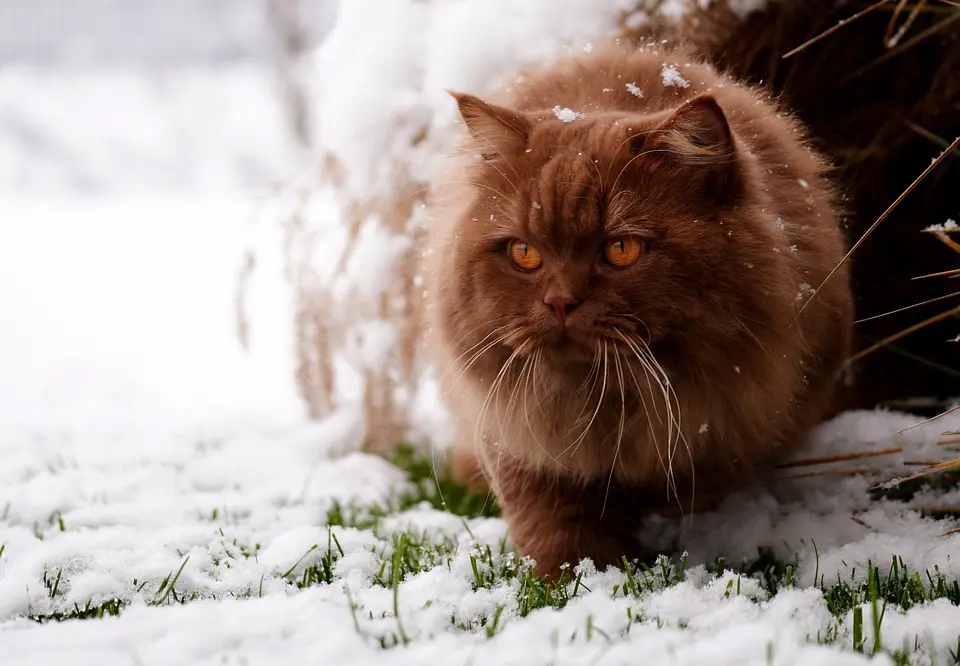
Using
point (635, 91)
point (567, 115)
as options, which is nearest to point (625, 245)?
point (567, 115)

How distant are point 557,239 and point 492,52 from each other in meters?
1.14

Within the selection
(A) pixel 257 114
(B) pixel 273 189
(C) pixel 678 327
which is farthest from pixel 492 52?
(A) pixel 257 114

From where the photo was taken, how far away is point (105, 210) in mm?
8641

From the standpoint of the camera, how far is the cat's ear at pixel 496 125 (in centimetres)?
159

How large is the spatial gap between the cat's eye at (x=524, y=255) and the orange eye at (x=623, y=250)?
0.43ft

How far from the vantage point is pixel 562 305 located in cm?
144

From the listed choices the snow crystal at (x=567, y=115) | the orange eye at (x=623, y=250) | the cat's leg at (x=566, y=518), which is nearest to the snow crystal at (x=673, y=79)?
the snow crystal at (x=567, y=115)

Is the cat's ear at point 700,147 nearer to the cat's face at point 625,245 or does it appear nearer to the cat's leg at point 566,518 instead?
the cat's face at point 625,245

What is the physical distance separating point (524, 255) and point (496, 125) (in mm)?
275

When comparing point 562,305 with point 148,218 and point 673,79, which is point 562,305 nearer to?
point 673,79

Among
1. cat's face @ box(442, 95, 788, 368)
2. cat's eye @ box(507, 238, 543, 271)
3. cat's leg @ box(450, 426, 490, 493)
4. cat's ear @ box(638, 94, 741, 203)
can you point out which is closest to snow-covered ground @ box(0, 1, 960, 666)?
cat's leg @ box(450, 426, 490, 493)

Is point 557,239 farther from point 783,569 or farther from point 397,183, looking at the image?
point 397,183

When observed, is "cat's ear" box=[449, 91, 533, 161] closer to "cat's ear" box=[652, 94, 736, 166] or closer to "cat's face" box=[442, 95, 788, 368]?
"cat's face" box=[442, 95, 788, 368]

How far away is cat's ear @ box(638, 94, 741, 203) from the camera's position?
4.72ft
